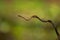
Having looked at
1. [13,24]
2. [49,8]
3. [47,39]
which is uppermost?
[49,8]

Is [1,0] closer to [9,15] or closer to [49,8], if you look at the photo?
[9,15]

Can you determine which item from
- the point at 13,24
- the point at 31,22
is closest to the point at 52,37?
the point at 31,22

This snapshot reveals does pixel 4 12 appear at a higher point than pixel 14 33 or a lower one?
higher

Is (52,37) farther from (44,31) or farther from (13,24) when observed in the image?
(13,24)

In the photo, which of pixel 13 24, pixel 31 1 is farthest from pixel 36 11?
pixel 13 24

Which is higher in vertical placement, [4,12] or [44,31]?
[4,12]
